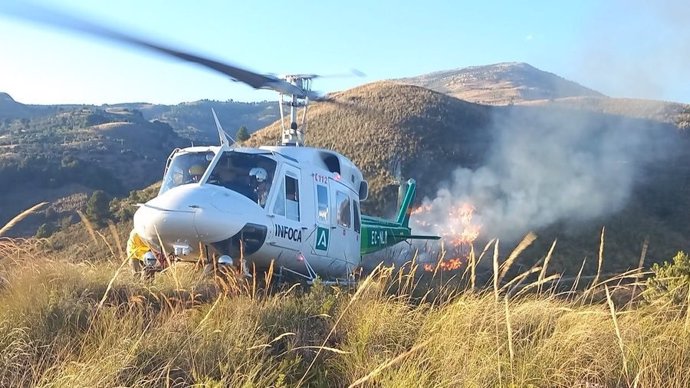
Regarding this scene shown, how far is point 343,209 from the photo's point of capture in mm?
11141

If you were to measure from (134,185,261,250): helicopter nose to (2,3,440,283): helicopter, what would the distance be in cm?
1

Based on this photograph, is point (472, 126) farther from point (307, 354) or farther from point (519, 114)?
point (307, 354)

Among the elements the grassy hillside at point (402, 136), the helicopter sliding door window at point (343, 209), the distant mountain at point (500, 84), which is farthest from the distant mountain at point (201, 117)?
the helicopter sliding door window at point (343, 209)

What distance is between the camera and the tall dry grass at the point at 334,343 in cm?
385

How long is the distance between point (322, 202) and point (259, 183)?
1641 millimetres

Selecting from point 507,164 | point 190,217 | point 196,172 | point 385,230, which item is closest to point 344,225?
point 196,172

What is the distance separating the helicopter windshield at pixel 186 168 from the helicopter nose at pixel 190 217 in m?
0.99

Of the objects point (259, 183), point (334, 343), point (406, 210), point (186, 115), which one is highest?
point (259, 183)

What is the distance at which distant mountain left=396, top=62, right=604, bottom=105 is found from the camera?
374ft

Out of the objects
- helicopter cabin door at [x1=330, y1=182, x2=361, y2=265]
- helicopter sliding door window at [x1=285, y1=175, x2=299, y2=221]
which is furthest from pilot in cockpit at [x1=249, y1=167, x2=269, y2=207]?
helicopter cabin door at [x1=330, y1=182, x2=361, y2=265]

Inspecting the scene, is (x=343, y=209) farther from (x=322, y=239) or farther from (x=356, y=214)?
(x=322, y=239)

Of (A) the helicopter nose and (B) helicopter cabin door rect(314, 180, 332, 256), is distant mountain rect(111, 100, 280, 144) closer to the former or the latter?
(B) helicopter cabin door rect(314, 180, 332, 256)

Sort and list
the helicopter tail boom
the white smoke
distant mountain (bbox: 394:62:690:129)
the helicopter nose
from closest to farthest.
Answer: the helicopter nose
the helicopter tail boom
the white smoke
distant mountain (bbox: 394:62:690:129)

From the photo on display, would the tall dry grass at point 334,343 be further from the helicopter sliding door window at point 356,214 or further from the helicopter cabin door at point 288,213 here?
the helicopter sliding door window at point 356,214
